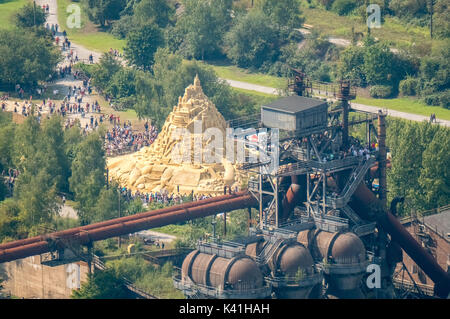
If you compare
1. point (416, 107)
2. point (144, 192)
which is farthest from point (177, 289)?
point (416, 107)

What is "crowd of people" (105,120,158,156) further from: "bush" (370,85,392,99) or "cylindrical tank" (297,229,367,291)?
"cylindrical tank" (297,229,367,291)

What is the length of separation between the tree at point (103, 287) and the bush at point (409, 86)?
70.0 m

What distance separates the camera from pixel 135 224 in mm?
136375

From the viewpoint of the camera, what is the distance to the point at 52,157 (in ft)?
529

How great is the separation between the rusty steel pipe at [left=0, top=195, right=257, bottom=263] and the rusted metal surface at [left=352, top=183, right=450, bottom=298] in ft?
33.5

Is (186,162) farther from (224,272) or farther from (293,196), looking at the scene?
(224,272)

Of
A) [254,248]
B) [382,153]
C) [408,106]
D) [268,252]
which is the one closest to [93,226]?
[254,248]

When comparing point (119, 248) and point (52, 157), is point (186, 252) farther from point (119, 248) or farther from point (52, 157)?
point (52, 157)

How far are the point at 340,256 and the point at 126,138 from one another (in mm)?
55705

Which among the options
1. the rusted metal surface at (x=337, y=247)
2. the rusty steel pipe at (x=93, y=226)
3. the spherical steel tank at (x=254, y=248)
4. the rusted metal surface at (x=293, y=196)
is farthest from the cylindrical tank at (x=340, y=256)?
the rusty steel pipe at (x=93, y=226)

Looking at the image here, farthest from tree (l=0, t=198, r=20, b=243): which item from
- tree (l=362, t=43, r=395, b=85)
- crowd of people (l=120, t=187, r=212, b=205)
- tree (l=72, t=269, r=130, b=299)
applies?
tree (l=362, t=43, r=395, b=85)

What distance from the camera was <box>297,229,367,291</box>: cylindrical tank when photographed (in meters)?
130

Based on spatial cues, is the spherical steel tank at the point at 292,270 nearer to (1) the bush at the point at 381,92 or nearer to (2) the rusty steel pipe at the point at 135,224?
(2) the rusty steel pipe at the point at 135,224

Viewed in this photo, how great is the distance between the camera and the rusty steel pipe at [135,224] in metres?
130
